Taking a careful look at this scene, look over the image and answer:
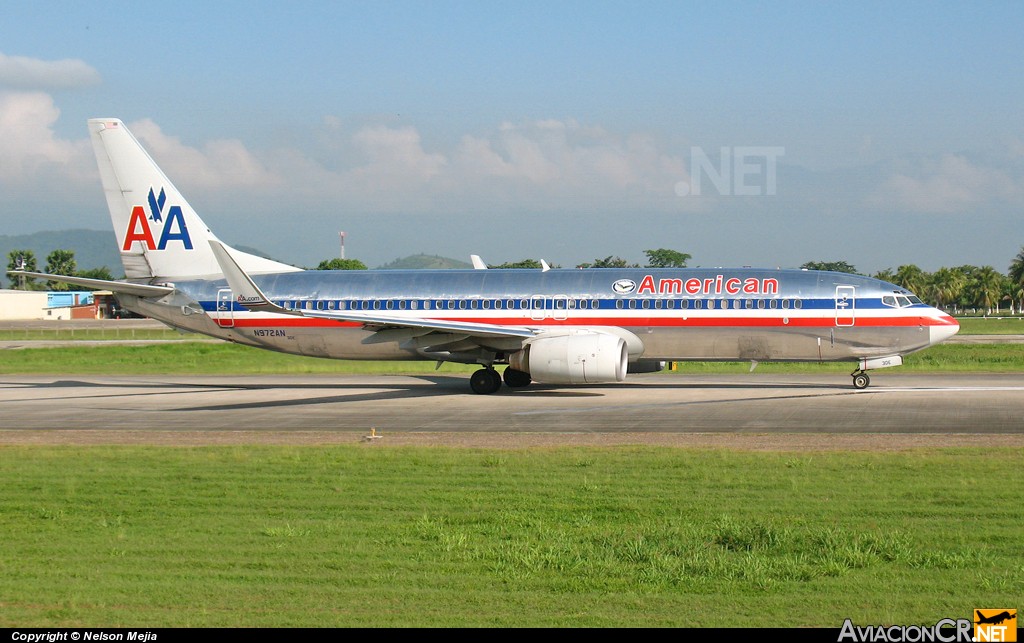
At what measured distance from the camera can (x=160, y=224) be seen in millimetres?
33406

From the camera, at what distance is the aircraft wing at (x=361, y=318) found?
27219 mm

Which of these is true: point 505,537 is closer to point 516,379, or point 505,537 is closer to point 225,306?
point 516,379

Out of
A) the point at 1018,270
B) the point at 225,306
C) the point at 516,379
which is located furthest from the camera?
the point at 1018,270

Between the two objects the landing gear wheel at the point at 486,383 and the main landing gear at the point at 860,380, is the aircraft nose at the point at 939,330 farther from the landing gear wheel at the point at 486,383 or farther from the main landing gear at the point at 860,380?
the landing gear wheel at the point at 486,383

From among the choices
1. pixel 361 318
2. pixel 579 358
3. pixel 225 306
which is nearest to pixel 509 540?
pixel 579 358

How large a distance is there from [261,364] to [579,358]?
21.9 m

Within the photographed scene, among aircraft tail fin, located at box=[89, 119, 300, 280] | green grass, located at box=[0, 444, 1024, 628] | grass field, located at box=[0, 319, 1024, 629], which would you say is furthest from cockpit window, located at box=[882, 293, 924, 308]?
aircraft tail fin, located at box=[89, 119, 300, 280]

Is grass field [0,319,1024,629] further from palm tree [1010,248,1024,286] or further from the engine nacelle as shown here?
palm tree [1010,248,1024,286]

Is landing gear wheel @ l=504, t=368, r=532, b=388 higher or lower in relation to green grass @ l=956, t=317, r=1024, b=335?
A: lower

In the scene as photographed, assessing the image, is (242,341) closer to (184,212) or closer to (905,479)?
(184,212)

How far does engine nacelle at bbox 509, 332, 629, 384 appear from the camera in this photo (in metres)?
27.9

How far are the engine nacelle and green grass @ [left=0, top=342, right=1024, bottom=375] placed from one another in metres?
8.91

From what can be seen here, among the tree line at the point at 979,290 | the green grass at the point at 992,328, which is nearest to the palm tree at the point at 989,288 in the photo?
the tree line at the point at 979,290

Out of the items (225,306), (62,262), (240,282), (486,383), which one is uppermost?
(62,262)
